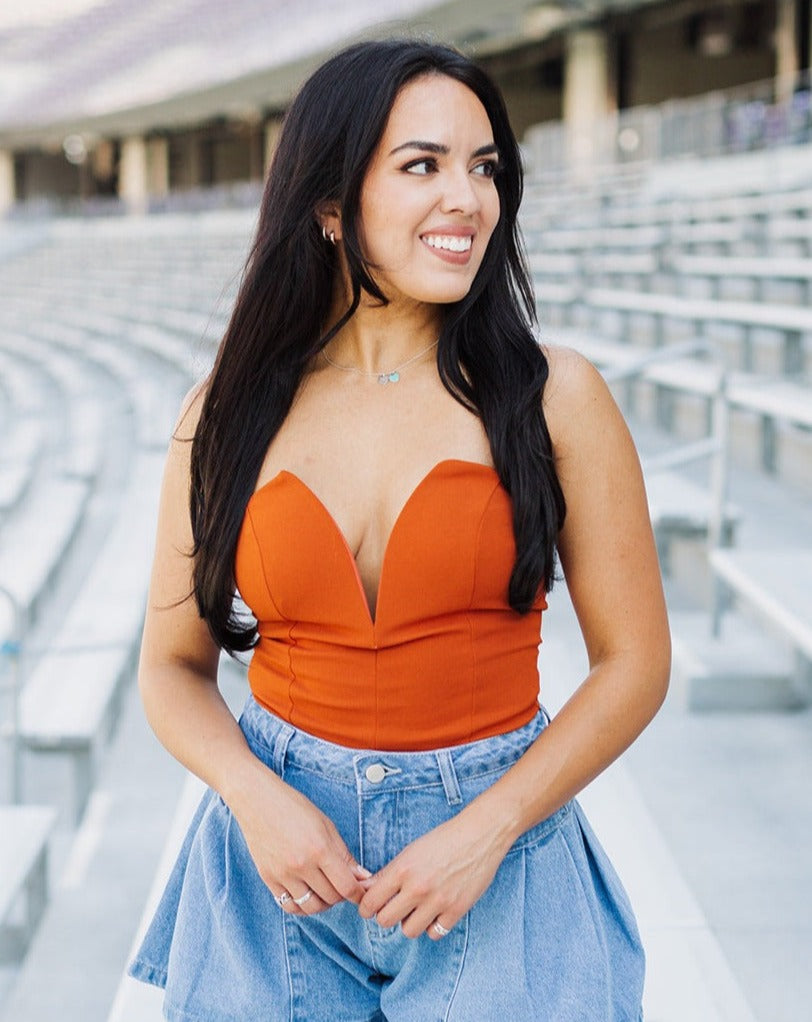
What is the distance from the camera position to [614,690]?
1.07m

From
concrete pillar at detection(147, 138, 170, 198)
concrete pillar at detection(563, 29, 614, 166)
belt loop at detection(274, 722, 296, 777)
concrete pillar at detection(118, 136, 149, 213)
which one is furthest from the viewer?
concrete pillar at detection(118, 136, 149, 213)

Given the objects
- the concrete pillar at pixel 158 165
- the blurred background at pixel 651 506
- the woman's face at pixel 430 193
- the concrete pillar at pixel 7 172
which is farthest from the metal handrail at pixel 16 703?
the concrete pillar at pixel 7 172

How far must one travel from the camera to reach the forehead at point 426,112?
42.2 inches

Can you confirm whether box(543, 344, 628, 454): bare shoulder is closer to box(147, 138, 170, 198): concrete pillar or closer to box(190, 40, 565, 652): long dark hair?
box(190, 40, 565, 652): long dark hair

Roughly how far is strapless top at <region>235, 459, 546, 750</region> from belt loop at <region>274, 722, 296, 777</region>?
0.04 feet

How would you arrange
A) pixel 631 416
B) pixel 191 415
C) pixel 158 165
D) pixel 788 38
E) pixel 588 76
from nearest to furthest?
pixel 191 415
pixel 631 416
pixel 788 38
pixel 588 76
pixel 158 165

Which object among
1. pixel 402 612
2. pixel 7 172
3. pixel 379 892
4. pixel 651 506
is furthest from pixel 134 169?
pixel 379 892

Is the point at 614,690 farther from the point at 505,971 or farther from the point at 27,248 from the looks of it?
the point at 27,248

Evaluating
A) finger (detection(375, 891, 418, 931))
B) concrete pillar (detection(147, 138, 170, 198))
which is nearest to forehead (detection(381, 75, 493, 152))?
finger (detection(375, 891, 418, 931))

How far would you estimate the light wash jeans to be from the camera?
1006 mm

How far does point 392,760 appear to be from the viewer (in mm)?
1032

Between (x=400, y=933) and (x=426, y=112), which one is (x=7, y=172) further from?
(x=400, y=933)

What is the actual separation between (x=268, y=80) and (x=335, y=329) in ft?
87.3

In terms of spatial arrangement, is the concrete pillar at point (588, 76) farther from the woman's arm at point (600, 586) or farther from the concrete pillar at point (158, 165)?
the concrete pillar at point (158, 165)
